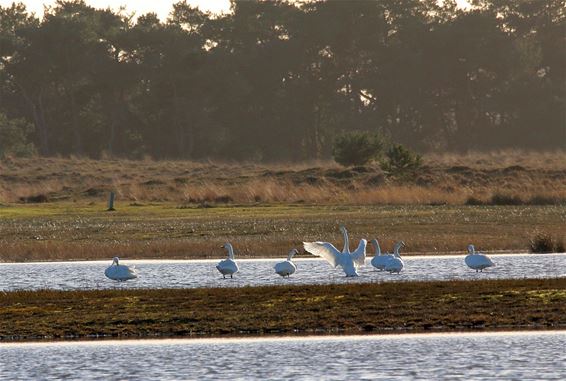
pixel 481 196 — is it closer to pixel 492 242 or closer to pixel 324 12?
pixel 492 242

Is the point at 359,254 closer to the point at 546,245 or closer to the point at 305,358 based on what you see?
the point at 546,245

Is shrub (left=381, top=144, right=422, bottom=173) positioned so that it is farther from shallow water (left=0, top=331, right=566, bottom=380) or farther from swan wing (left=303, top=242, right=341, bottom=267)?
shallow water (left=0, top=331, right=566, bottom=380)

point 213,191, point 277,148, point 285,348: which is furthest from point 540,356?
point 277,148

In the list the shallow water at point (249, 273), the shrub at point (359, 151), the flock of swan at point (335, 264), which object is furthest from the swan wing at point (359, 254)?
the shrub at point (359, 151)

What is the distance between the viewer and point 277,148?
107750 mm

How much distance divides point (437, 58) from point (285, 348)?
90882 mm

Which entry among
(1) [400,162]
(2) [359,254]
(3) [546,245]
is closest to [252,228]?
(3) [546,245]

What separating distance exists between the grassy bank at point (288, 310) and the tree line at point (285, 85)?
79.5 meters

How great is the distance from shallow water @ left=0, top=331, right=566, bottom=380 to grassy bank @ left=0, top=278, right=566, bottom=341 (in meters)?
1.03

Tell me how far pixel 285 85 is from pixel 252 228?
64.6 meters

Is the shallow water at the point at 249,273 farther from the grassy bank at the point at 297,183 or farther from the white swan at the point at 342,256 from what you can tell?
the grassy bank at the point at 297,183

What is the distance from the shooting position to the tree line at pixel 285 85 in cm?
10812

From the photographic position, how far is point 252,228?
47000mm

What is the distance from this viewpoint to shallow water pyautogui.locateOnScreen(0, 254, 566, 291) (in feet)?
97.3
